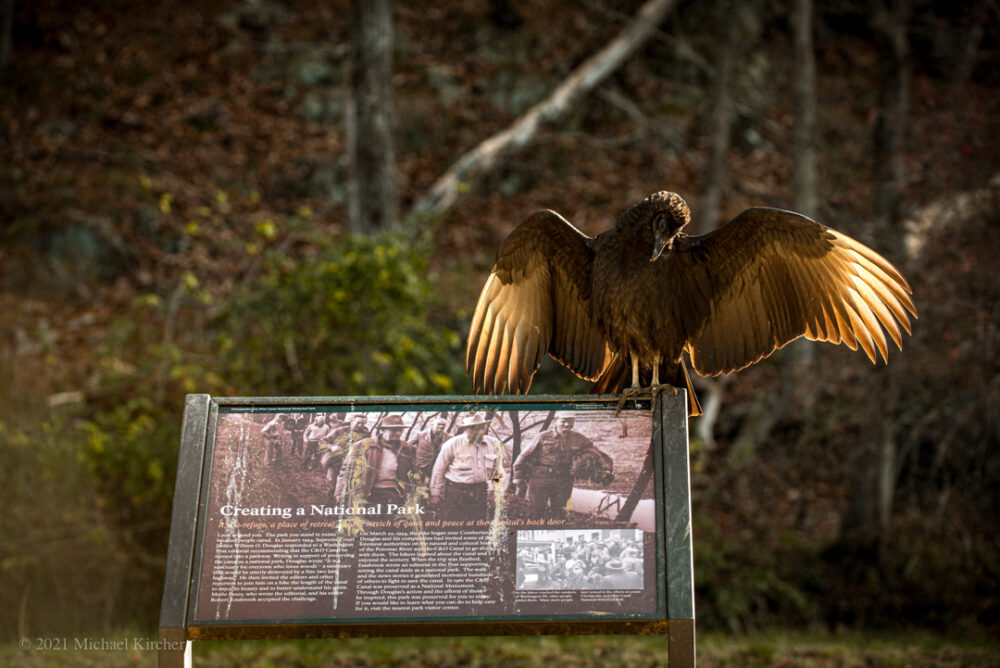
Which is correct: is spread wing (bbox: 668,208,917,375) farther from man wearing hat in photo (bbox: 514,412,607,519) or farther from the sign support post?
man wearing hat in photo (bbox: 514,412,607,519)

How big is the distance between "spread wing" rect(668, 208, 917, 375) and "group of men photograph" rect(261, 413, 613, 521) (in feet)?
2.96

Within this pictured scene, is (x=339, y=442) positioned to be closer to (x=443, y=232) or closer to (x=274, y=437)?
(x=274, y=437)

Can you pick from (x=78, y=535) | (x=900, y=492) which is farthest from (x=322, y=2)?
(x=900, y=492)

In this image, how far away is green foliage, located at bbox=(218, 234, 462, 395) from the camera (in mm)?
6066

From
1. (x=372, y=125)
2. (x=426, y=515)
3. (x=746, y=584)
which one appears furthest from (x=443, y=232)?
(x=426, y=515)

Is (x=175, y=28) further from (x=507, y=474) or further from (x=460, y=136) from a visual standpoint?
(x=507, y=474)

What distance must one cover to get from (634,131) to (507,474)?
9.12 m

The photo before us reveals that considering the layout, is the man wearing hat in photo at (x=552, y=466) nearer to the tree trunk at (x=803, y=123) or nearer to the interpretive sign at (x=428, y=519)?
the interpretive sign at (x=428, y=519)

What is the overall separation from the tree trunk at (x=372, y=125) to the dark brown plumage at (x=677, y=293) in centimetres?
388

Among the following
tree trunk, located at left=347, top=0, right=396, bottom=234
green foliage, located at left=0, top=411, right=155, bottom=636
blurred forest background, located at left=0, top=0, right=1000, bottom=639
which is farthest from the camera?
tree trunk, located at left=347, top=0, right=396, bottom=234

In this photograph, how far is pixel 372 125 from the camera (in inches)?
304

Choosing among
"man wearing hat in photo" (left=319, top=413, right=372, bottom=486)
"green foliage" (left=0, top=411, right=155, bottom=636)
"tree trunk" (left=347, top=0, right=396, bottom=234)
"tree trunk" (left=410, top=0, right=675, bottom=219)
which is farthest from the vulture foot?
"tree trunk" (left=410, top=0, right=675, bottom=219)

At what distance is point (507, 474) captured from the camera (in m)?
2.92

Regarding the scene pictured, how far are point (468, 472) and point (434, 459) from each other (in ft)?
0.39
